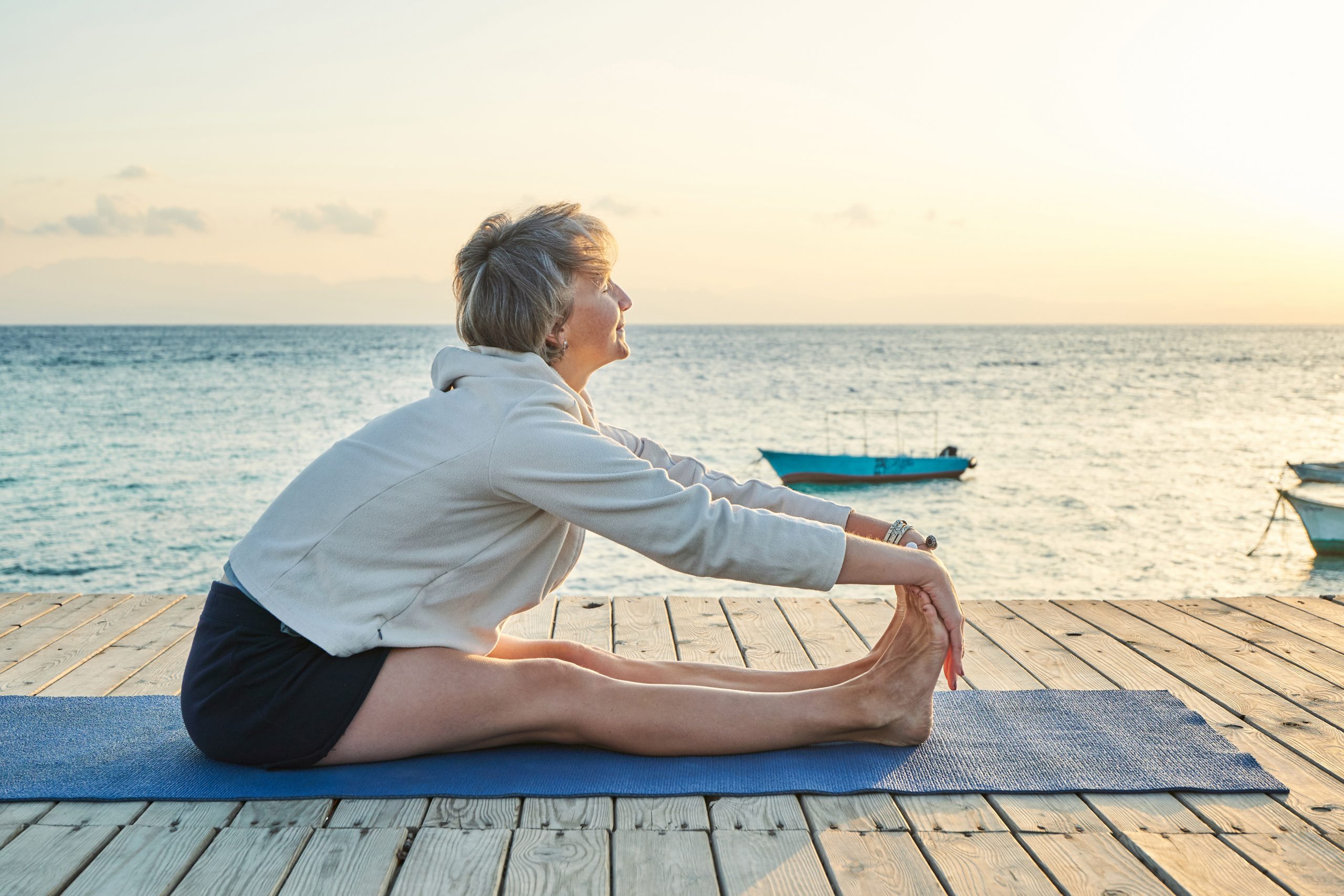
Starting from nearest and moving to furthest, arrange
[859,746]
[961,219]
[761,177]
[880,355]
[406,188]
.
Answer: [859,746] → [761,177] → [406,188] → [961,219] → [880,355]

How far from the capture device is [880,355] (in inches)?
2522

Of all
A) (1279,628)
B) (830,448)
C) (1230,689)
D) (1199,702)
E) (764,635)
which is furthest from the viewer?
(830,448)

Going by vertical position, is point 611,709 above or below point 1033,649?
above

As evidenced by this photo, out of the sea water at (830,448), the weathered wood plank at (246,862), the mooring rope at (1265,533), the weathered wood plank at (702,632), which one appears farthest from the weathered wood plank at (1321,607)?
the mooring rope at (1265,533)

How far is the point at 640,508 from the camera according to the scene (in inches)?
65.3

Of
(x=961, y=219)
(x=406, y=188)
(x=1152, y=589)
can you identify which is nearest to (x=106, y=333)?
(x=406, y=188)

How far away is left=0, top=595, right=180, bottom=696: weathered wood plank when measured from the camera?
2.49 m

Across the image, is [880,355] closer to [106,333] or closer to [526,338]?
[526,338]

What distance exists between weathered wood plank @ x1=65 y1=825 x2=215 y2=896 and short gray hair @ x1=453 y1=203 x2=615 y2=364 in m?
0.98

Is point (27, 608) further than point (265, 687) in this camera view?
Yes

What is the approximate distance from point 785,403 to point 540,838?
30611 mm

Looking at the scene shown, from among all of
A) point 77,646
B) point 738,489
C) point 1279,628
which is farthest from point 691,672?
point 1279,628

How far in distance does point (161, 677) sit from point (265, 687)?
102 centimetres

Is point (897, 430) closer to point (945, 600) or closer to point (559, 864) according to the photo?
point (945, 600)
